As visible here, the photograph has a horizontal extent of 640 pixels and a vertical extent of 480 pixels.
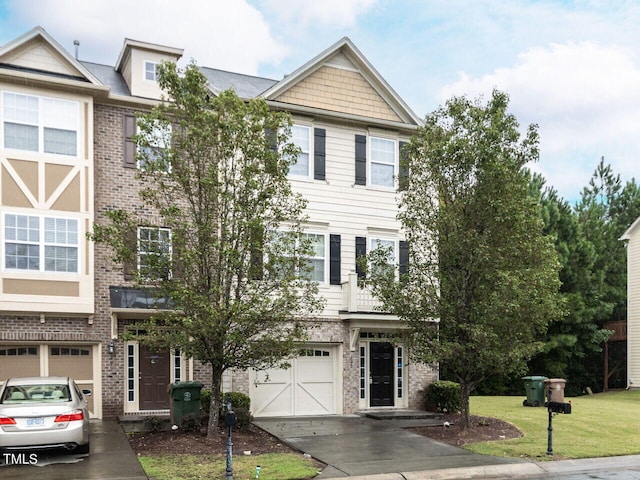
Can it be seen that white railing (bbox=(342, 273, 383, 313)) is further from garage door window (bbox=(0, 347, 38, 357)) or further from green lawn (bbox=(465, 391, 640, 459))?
garage door window (bbox=(0, 347, 38, 357))

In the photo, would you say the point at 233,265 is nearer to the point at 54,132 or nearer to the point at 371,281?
the point at 371,281

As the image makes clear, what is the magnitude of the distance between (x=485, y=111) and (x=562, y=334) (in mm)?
17916

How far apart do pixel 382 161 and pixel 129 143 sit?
7622 mm

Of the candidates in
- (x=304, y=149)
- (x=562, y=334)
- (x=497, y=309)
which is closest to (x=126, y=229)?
(x=304, y=149)

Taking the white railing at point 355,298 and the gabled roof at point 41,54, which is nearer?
the gabled roof at point 41,54

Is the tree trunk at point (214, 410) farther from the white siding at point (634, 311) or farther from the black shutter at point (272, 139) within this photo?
the white siding at point (634, 311)

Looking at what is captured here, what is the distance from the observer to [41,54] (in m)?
16.5

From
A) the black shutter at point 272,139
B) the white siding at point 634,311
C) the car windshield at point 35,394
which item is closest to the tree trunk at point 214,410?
the car windshield at point 35,394

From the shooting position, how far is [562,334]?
29.7m

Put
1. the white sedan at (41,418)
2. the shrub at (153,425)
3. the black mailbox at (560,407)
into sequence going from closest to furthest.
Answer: the white sedan at (41,418) < the black mailbox at (560,407) < the shrub at (153,425)

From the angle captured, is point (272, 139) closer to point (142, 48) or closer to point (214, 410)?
point (214, 410)

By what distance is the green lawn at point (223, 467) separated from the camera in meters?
10.7

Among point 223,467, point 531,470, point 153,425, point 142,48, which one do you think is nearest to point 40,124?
point 142,48

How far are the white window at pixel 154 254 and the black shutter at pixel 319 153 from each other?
643 centimetres
